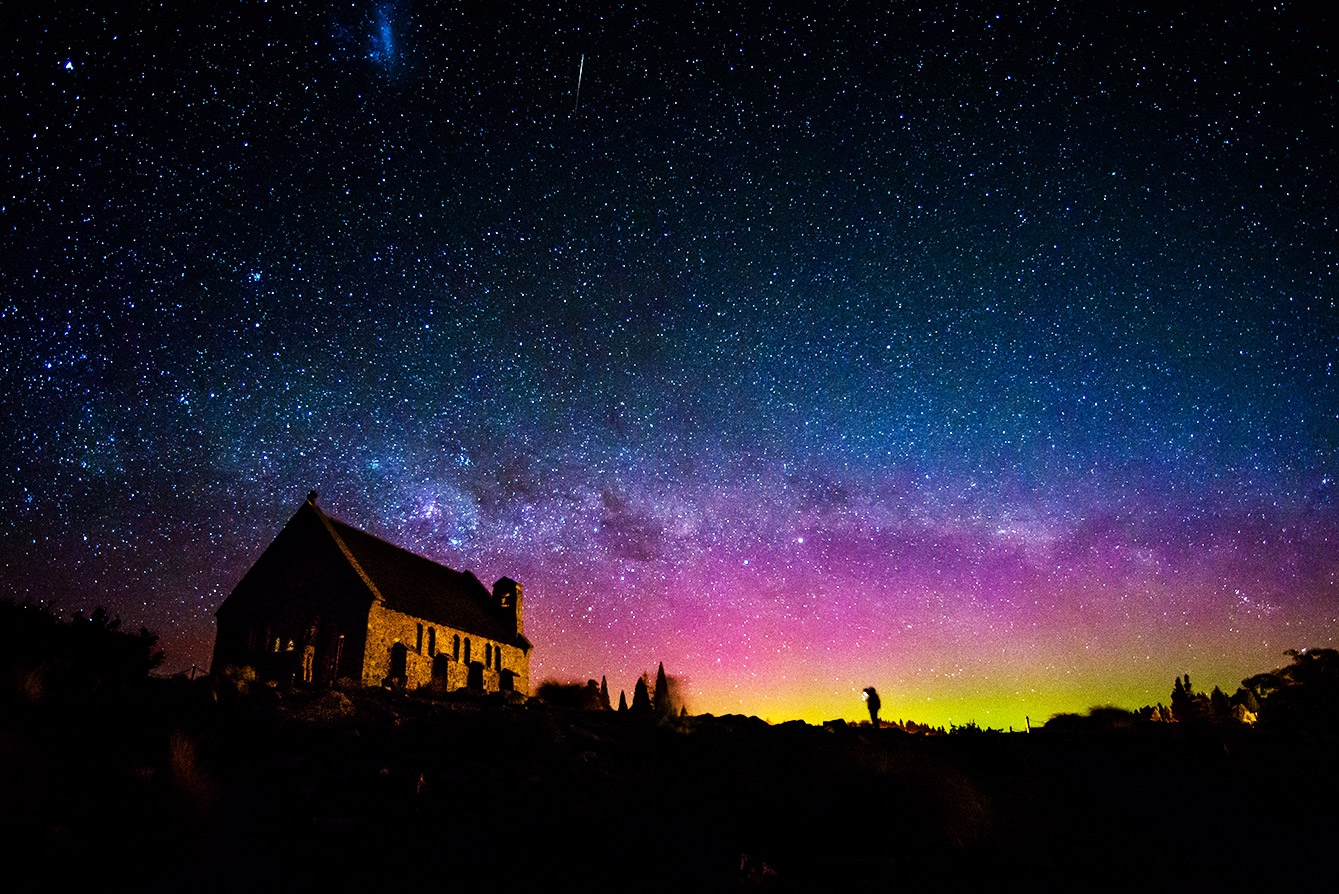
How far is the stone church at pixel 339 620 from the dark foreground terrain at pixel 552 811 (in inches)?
489

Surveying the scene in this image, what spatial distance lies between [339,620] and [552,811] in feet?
80.2

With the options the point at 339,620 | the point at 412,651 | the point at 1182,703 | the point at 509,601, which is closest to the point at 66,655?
the point at 339,620

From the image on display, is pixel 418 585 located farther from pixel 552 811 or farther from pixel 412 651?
pixel 552 811

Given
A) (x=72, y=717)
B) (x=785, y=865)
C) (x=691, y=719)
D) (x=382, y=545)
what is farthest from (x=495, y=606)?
(x=785, y=865)

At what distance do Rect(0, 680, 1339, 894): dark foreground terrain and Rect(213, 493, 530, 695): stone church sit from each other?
1242 cm

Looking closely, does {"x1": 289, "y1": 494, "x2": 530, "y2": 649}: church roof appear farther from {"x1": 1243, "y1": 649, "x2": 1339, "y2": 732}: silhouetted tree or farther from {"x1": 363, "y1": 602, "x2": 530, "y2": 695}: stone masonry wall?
{"x1": 1243, "y1": 649, "x2": 1339, "y2": 732}: silhouetted tree

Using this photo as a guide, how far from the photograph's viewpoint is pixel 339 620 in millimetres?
31266

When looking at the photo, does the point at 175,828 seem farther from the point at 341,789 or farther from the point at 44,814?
the point at 341,789

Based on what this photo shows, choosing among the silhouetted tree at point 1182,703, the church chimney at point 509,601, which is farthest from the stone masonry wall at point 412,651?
the silhouetted tree at point 1182,703

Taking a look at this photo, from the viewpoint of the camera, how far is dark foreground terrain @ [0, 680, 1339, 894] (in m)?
8.47

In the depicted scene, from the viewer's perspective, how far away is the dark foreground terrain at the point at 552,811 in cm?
847

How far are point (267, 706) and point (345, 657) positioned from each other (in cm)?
1516

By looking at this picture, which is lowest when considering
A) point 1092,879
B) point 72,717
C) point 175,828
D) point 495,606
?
point 1092,879

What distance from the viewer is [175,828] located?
9219mm
